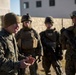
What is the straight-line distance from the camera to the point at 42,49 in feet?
22.1

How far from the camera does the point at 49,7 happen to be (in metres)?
38.0

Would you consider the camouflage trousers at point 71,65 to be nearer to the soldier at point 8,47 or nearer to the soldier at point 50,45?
the soldier at point 50,45

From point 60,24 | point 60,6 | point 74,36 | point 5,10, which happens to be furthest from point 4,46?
point 60,6

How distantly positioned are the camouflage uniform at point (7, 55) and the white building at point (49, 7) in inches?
1257

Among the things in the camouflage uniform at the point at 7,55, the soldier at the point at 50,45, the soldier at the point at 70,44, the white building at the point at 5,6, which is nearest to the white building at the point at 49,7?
the white building at the point at 5,6

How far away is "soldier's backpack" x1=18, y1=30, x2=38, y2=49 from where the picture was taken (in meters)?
6.52

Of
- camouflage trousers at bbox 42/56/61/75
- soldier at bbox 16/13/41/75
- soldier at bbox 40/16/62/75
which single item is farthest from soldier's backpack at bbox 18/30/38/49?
camouflage trousers at bbox 42/56/61/75

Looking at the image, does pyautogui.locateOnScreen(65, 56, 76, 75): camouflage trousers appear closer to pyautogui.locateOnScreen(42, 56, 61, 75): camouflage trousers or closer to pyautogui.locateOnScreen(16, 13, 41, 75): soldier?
pyautogui.locateOnScreen(16, 13, 41, 75): soldier

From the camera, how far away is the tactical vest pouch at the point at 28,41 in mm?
6520

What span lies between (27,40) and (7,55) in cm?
271

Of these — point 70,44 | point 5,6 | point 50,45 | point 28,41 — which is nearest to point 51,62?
point 50,45

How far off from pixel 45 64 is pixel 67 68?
4.80ft

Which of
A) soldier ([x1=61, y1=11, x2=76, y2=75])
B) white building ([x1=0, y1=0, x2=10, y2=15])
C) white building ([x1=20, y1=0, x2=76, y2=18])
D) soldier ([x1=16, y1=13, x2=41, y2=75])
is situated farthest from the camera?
white building ([x1=20, y1=0, x2=76, y2=18])

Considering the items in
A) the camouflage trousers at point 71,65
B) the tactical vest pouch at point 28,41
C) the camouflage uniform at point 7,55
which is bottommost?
the camouflage trousers at point 71,65
